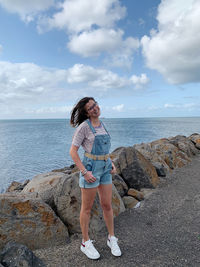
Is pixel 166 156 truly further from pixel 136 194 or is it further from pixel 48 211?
pixel 48 211

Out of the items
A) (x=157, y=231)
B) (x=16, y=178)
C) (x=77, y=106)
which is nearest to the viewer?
(x=77, y=106)

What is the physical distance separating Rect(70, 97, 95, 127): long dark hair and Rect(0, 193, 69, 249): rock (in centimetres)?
196

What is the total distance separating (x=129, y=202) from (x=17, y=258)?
3609 millimetres

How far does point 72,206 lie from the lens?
15.5 feet

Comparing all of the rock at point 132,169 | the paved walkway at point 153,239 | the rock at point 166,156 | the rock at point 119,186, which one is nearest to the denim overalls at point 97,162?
the paved walkway at point 153,239

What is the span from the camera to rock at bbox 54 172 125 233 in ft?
15.4

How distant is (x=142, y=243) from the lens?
4324 millimetres

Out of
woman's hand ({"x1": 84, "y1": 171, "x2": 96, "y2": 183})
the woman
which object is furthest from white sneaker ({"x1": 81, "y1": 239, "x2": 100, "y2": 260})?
woman's hand ({"x1": 84, "y1": 171, "x2": 96, "y2": 183})

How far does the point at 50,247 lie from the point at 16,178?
606 inches

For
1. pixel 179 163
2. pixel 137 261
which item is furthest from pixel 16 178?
→ pixel 137 261

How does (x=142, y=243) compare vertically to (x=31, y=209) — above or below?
below

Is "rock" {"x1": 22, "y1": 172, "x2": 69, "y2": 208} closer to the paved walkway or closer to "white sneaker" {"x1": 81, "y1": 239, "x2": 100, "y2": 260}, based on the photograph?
the paved walkway

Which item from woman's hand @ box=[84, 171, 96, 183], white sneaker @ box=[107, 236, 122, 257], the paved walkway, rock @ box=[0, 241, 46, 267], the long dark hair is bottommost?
the paved walkway

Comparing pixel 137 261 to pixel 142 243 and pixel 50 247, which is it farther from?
pixel 50 247
